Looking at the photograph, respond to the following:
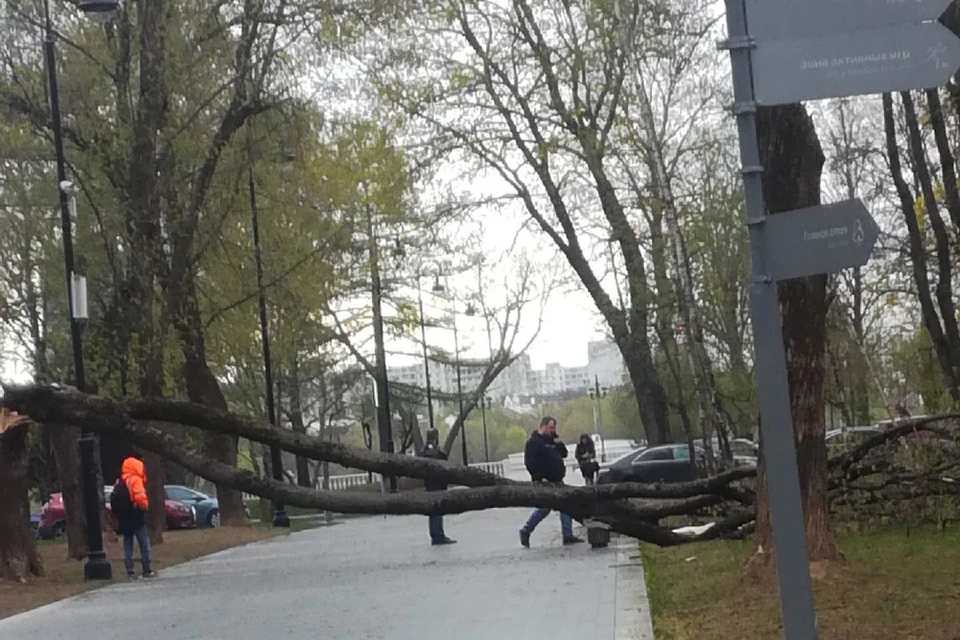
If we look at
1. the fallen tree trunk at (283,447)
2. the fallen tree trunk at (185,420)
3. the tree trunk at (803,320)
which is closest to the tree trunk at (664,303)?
the tree trunk at (803,320)

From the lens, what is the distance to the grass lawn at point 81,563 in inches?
792

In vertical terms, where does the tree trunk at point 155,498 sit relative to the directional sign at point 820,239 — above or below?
below

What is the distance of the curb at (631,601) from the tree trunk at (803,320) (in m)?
1.55

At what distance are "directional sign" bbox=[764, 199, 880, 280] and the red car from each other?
36.6 metres

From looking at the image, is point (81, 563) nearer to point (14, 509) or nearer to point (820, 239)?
point (14, 509)

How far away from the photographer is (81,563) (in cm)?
2658

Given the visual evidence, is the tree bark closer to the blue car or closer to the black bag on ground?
the black bag on ground

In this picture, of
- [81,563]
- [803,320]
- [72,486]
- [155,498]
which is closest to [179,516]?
[155,498]

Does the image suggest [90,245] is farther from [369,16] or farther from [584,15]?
[584,15]

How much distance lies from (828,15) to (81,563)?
2247cm

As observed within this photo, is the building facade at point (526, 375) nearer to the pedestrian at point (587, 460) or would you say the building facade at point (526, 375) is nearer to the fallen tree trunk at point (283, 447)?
the pedestrian at point (587, 460)

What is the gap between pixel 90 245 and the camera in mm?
29000

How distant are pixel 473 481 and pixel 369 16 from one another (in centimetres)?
1585

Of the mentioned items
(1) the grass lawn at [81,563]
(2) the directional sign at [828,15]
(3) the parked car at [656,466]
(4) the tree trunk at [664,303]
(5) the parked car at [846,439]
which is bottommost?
(1) the grass lawn at [81,563]
